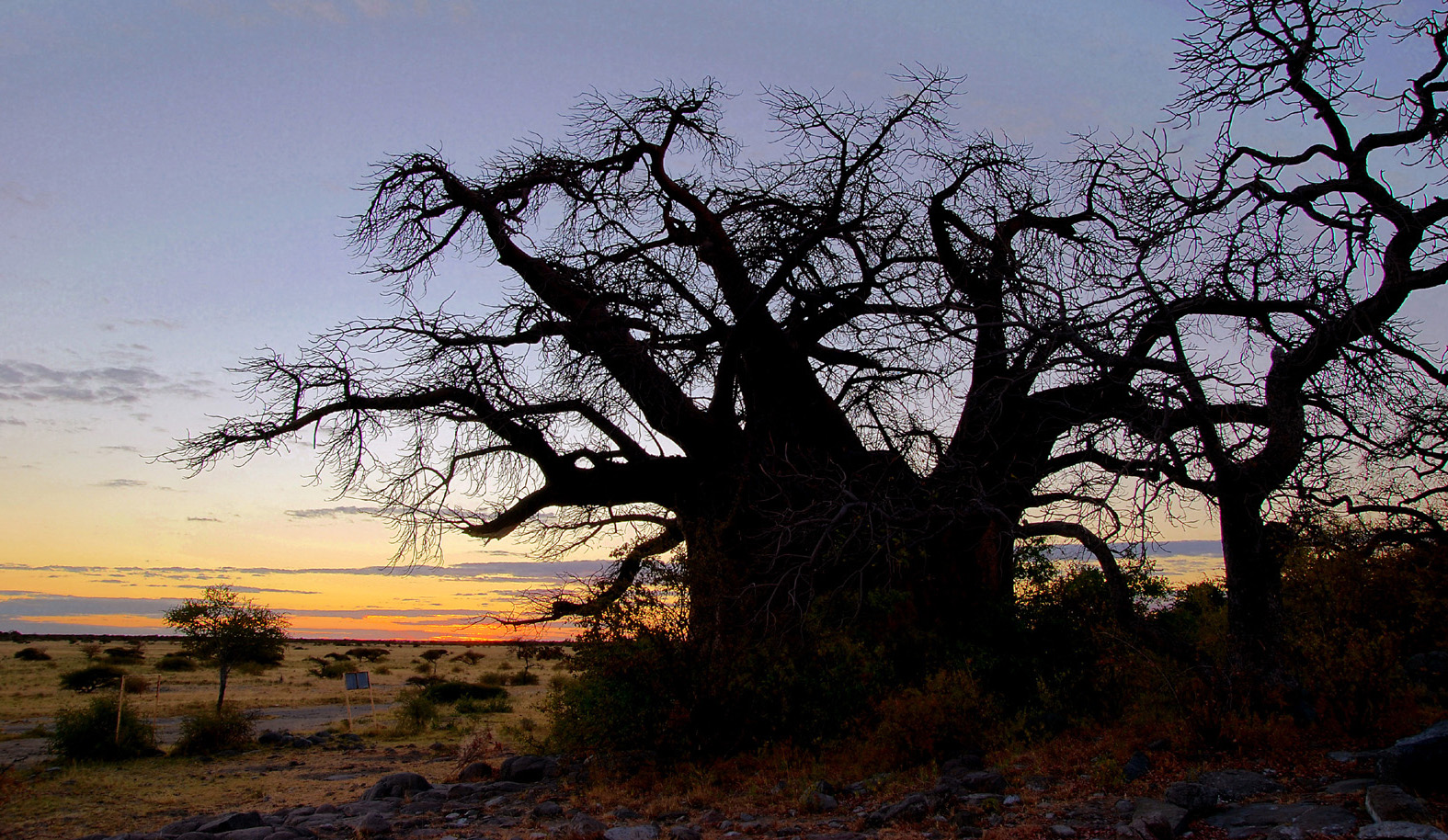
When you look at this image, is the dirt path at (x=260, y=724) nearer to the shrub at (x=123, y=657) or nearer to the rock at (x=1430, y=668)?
the shrub at (x=123, y=657)

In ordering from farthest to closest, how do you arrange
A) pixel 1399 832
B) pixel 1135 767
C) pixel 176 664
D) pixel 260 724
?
pixel 176 664, pixel 260 724, pixel 1135 767, pixel 1399 832

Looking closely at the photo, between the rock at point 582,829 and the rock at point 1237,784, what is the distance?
418cm

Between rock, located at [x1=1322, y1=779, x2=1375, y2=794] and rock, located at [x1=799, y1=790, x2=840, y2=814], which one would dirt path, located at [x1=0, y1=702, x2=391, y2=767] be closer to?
rock, located at [x1=799, y1=790, x2=840, y2=814]

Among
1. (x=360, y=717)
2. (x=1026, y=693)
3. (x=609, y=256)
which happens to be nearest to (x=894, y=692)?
(x=1026, y=693)

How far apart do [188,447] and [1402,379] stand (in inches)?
461

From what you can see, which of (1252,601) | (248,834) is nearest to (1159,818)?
(1252,601)

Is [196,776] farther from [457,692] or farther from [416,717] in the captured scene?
[457,692]

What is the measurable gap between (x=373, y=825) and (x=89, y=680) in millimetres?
23145

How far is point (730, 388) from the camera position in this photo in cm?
1035

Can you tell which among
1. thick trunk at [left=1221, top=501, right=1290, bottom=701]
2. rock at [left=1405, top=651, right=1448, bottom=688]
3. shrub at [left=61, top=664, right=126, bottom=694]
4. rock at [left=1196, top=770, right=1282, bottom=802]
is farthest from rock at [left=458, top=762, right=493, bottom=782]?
shrub at [left=61, top=664, right=126, bottom=694]

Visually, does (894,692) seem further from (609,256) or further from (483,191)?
(483,191)

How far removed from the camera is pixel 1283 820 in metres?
5.09

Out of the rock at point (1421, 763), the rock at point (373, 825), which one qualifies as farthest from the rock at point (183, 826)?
the rock at point (1421, 763)

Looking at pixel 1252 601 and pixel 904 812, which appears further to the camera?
pixel 1252 601
